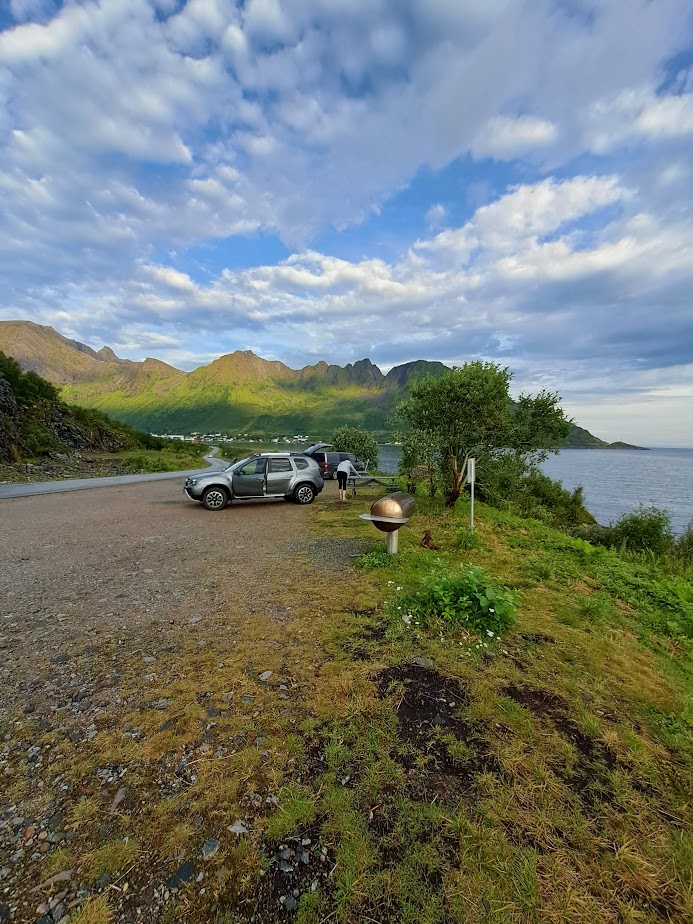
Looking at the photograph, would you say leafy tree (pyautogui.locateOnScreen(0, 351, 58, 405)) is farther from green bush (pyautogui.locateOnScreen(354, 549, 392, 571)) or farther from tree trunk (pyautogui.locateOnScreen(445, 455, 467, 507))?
green bush (pyautogui.locateOnScreen(354, 549, 392, 571))

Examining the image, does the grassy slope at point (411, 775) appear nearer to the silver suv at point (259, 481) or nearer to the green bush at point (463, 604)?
the green bush at point (463, 604)

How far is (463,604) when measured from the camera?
4.74m

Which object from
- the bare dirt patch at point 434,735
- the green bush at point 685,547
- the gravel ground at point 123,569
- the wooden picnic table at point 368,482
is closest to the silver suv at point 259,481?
the gravel ground at point 123,569

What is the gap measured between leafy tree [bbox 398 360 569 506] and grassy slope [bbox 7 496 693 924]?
7.85 m

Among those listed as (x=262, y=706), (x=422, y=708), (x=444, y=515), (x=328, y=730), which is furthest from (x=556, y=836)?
(x=444, y=515)

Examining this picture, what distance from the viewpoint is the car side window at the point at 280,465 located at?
14102mm

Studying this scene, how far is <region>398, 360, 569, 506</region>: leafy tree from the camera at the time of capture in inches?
459

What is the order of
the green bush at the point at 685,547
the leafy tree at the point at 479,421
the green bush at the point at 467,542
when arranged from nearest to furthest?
the green bush at the point at 467,542
the leafy tree at the point at 479,421
the green bush at the point at 685,547

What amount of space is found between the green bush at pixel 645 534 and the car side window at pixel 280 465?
12222 millimetres

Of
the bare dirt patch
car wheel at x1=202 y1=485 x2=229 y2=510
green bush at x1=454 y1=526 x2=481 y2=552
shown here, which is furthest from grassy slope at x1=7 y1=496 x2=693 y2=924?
car wheel at x1=202 y1=485 x2=229 y2=510

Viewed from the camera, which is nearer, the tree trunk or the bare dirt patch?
the bare dirt patch

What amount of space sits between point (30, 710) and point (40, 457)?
29.6 metres

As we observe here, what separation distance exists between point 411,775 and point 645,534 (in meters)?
15.5

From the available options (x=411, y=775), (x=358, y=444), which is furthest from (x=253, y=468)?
(x=358, y=444)
